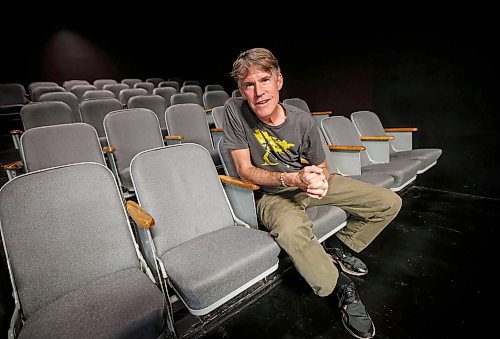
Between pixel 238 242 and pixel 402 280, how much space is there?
3.51ft

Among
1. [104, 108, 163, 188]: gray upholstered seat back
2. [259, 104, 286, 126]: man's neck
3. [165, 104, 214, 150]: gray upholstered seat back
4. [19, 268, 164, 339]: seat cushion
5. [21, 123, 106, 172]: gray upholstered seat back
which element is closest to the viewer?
[19, 268, 164, 339]: seat cushion

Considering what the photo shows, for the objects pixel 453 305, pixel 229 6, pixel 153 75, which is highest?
pixel 229 6

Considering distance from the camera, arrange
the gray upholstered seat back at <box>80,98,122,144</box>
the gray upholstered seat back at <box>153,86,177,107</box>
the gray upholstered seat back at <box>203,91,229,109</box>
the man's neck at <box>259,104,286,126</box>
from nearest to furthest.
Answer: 1. the man's neck at <box>259,104,286,126</box>
2. the gray upholstered seat back at <box>80,98,122,144</box>
3. the gray upholstered seat back at <box>203,91,229,109</box>
4. the gray upholstered seat back at <box>153,86,177,107</box>

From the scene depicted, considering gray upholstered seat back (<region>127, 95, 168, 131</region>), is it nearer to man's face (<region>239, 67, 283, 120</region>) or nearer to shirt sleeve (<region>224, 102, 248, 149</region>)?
shirt sleeve (<region>224, 102, 248, 149</region>)

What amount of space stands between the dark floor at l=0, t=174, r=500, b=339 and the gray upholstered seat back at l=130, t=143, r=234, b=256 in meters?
0.47

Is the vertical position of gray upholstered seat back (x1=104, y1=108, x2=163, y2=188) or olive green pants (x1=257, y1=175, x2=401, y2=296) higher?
gray upholstered seat back (x1=104, y1=108, x2=163, y2=188)

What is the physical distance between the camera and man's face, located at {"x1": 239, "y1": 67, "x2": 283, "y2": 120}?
1480 mm

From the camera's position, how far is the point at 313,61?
4.27m

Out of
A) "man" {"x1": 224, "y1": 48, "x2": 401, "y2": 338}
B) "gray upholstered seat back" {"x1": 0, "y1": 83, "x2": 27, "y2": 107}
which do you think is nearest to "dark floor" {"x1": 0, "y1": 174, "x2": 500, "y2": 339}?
"man" {"x1": 224, "y1": 48, "x2": 401, "y2": 338}

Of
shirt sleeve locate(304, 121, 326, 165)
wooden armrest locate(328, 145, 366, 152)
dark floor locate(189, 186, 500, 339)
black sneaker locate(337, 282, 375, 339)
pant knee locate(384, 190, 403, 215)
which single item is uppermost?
shirt sleeve locate(304, 121, 326, 165)

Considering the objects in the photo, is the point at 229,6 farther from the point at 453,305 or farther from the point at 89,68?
the point at 453,305

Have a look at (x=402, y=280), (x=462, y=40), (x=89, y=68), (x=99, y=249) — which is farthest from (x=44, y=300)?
(x=89, y=68)

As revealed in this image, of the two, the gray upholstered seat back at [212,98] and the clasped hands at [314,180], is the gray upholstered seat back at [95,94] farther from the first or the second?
the clasped hands at [314,180]

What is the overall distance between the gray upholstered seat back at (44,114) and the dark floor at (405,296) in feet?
6.53
